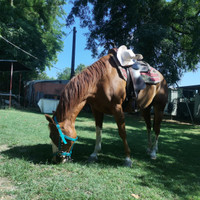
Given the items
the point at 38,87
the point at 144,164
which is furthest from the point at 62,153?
the point at 38,87

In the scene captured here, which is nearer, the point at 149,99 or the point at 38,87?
the point at 149,99

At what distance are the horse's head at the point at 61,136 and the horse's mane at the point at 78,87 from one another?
0.15 meters

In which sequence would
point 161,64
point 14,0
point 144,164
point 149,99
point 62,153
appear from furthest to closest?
point 14,0 < point 161,64 < point 149,99 < point 144,164 < point 62,153

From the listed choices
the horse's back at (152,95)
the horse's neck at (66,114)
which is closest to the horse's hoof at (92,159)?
the horse's neck at (66,114)

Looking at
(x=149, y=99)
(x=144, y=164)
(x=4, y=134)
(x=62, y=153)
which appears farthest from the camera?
(x=4, y=134)

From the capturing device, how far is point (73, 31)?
15.9 metres

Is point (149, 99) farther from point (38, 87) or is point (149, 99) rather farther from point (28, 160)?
point (38, 87)

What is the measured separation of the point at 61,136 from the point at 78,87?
2.61ft

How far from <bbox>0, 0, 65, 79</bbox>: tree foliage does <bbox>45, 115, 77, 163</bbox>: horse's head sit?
47.7 feet

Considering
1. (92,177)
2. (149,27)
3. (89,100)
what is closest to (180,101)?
(149,27)

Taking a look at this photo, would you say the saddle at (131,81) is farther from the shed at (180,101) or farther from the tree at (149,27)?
the shed at (180,101)

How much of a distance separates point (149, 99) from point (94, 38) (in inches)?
419

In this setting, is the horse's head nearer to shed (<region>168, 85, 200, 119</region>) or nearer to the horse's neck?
the horse's neck

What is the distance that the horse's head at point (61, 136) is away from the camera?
2.32 m
